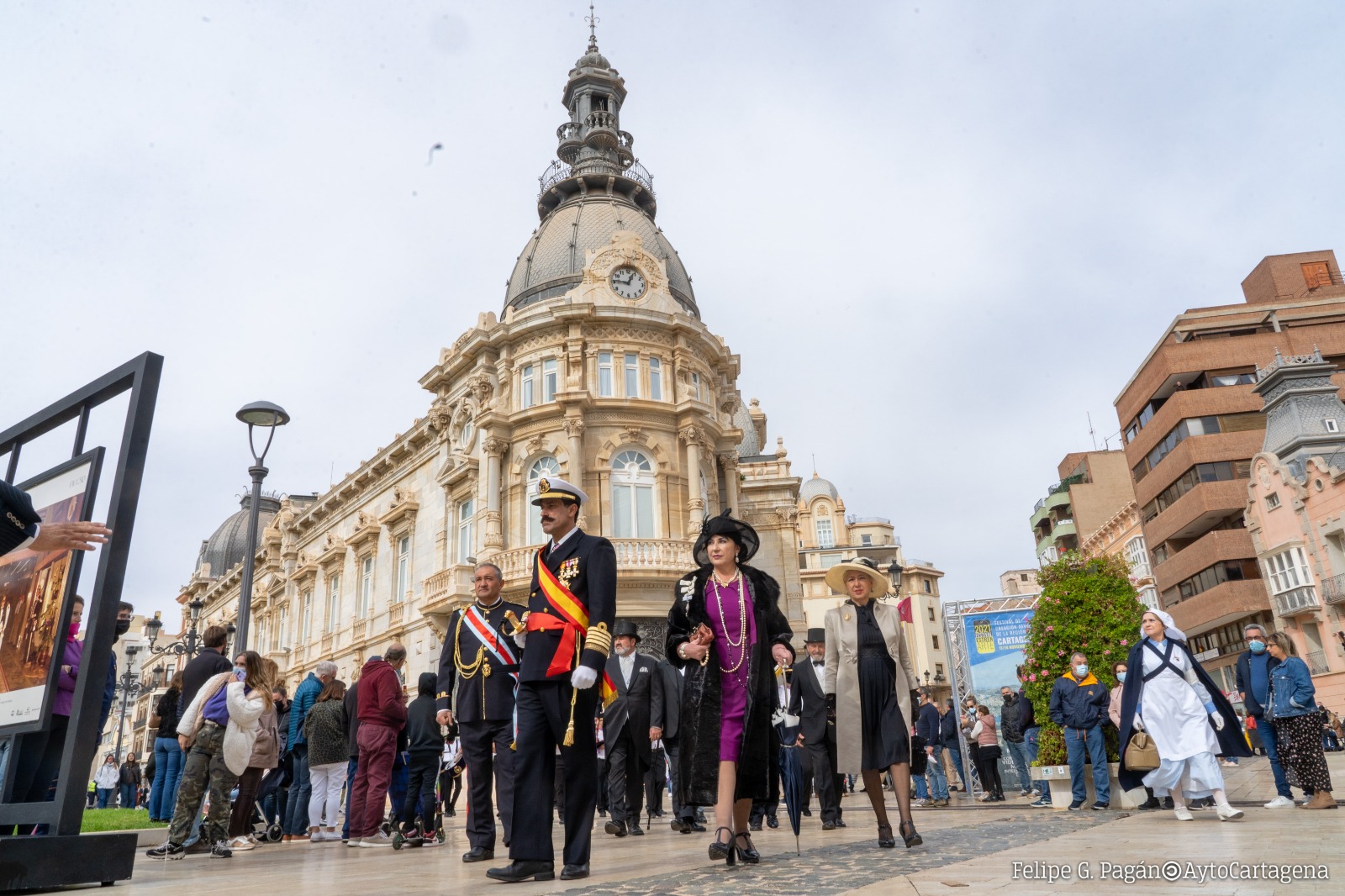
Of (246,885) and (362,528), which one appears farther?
(362,528)

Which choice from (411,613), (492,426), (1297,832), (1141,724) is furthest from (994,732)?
(411,613)

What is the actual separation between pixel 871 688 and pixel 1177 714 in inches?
136

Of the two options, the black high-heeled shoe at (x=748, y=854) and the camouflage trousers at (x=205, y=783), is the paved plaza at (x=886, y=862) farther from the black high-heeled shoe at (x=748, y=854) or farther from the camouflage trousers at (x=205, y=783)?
the camouflage trousers at (x=205, y=783)

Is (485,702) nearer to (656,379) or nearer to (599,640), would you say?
(599,640)

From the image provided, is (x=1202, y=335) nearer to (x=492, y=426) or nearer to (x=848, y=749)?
(x=492, y=426)

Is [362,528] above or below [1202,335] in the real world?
below

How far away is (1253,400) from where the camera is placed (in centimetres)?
4288

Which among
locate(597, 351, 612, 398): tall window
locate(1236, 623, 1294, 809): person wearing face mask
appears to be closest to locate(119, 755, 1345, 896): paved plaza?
locate(1236, 623, 1294, 809): person wearing face mask

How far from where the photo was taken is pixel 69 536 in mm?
4758

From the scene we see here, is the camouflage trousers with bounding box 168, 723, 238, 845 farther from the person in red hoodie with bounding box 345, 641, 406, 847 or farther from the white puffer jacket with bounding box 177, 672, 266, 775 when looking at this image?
the person in red hoodie with bounding box 345, 641, 406, 847

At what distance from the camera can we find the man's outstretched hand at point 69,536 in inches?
184

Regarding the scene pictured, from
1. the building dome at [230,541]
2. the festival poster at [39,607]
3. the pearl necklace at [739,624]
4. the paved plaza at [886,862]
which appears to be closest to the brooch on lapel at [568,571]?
the pearl necklace at [739,624]

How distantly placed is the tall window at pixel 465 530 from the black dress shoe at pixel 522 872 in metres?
21.5

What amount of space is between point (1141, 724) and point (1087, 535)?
61078 millimetres
